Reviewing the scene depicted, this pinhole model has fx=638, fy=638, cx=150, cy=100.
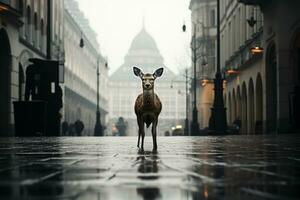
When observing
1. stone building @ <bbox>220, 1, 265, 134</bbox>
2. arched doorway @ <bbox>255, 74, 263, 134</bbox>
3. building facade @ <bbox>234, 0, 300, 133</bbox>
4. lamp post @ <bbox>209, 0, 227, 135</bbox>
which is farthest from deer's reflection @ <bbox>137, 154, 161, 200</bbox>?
arched doorway @ <bbox>255, 74, 263, 134</bbox>

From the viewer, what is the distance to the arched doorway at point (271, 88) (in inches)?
1415

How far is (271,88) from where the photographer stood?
A: 120 feet

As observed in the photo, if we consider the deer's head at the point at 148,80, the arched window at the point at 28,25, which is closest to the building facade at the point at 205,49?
Answer: the arched window at the point at 28,25

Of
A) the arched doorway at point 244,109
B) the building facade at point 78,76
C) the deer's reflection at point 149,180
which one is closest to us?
the deer's reflection at point 149,180

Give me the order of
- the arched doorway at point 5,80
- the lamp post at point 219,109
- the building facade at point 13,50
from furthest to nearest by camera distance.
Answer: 1. the arched doorway at point 5,80
2. the building facade at point 13,50
3. the lamp post at point 219,109

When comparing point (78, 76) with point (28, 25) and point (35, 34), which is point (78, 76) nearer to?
point (35, 34)

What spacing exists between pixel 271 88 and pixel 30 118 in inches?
648

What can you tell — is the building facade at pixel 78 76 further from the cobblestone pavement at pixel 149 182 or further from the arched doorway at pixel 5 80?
the cobblestone pavement at pixel 149 182

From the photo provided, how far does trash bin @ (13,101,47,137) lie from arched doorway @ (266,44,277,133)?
15.1 meters

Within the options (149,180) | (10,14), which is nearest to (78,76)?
(10,14)

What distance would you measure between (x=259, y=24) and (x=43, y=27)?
699 inches

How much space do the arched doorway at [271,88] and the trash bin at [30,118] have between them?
49.5 ft

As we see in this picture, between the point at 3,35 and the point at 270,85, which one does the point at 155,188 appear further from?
the point at 270,85

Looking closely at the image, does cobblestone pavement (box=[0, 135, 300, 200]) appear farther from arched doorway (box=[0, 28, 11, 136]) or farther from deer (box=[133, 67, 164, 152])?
arched doorway (box=[0, 28, 11, 136])
